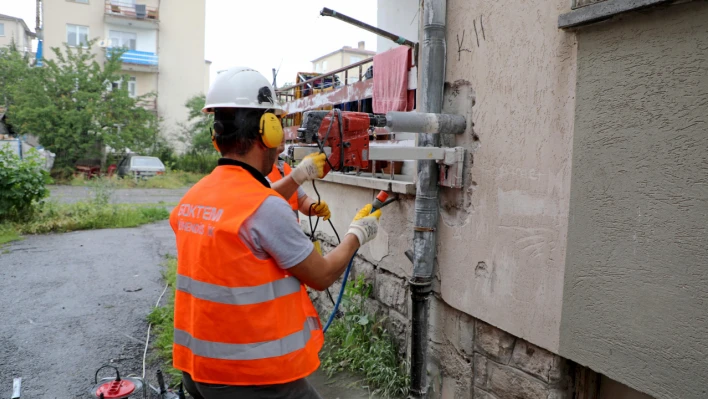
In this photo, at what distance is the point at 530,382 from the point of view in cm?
241

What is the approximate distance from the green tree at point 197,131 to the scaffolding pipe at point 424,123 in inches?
1043

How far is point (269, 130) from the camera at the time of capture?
205 cm

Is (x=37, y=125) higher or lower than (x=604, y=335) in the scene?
higher

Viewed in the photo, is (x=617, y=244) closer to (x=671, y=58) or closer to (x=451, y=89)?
(x=671, y=58)

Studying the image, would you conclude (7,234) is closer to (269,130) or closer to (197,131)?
(269,130)

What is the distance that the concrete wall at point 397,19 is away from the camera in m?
5.19

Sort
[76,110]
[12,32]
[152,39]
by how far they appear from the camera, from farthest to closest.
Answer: [12,32], [152,39], [76,110]

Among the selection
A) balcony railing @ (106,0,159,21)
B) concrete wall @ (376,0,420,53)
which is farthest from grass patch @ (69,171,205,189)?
concrete wall @ (376,0,420,53)

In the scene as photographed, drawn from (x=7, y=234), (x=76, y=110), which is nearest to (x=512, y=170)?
(x=7, y=234)

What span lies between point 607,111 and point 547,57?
1.38 feet

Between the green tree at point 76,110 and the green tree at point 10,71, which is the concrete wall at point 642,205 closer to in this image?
the green tree at point 76,110

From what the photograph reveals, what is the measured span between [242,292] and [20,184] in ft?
36.7

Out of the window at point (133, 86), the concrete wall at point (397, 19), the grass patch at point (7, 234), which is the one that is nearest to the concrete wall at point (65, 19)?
the window at point (133, 86)

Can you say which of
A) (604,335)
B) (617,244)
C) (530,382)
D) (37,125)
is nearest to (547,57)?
(617,244)
